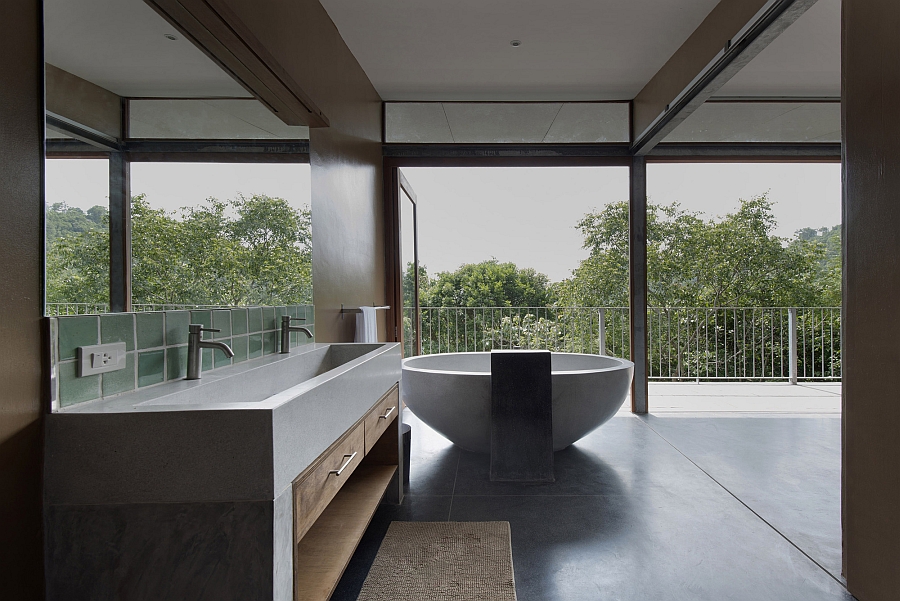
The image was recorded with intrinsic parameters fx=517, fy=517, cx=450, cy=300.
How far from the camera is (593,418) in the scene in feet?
10.3

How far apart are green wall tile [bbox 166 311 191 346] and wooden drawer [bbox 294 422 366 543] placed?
1.84ft

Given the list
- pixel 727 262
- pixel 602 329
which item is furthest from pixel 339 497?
pixel 727 262

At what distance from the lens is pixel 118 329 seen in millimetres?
1277

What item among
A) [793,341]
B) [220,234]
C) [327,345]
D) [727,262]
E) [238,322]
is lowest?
[793,341]

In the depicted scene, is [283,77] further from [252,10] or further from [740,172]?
[740,172]

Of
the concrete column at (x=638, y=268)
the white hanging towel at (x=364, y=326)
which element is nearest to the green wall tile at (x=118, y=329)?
the white hanging towel at (x=364, y=326)

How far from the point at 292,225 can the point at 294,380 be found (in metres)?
0.76

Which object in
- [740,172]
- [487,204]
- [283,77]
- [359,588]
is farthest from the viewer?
[487,204]

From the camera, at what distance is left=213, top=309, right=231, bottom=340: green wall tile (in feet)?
5.68

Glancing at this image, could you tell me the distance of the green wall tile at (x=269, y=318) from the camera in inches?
82.7

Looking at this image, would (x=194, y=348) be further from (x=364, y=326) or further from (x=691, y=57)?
(x=691, y=57)

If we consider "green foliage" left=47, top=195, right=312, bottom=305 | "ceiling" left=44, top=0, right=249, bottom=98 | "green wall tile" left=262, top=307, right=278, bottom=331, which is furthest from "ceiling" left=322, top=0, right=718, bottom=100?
"green wall tile" left=262, top=307, right=278, bottom=331

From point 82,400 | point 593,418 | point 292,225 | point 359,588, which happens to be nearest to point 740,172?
point 593,418

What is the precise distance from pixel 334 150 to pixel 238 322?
58.5 inches
